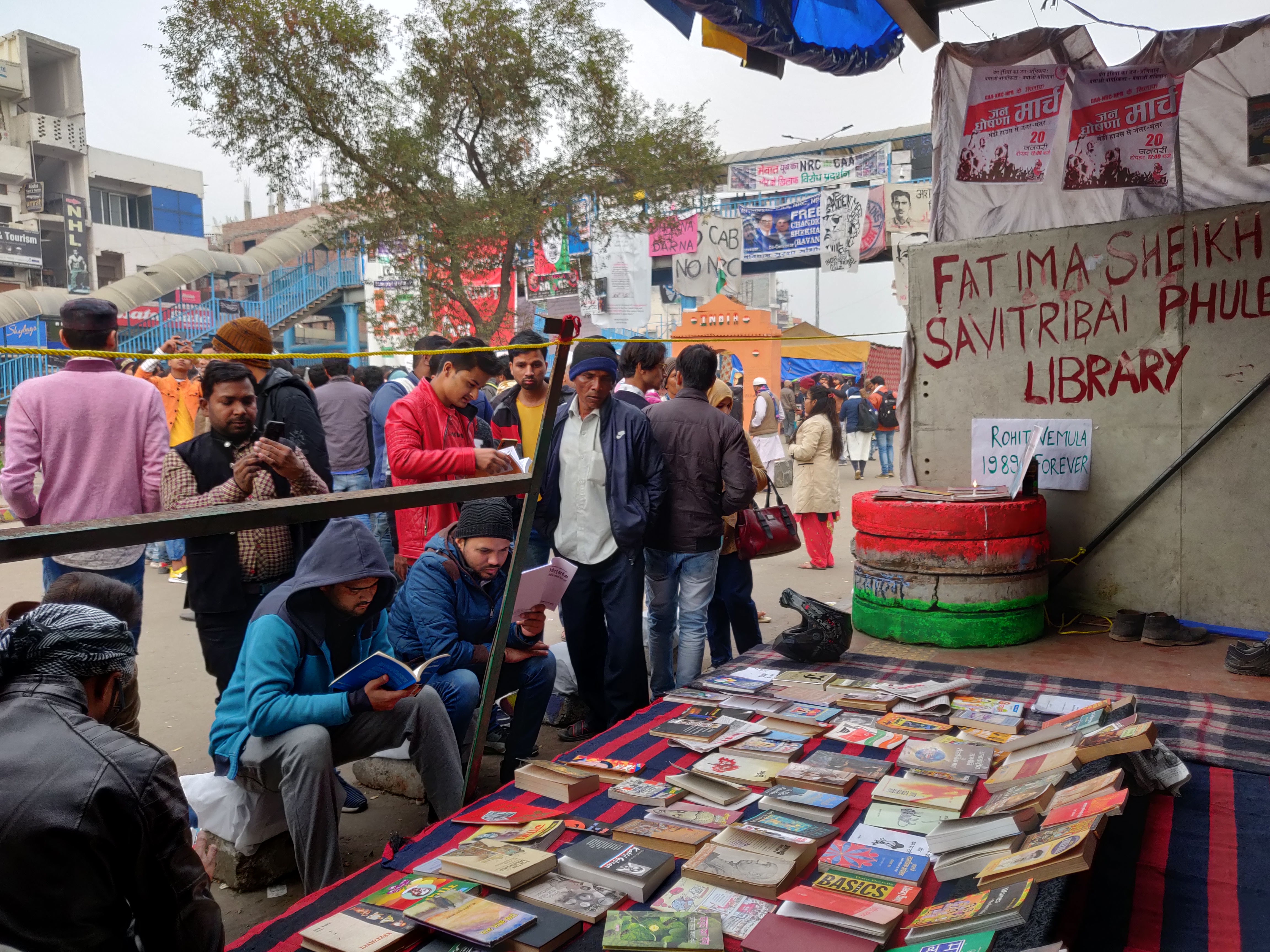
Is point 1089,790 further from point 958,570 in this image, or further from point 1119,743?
point 958,570

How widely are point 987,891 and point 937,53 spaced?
4.99 metres

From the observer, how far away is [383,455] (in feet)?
20.1

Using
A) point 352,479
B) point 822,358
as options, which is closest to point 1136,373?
point 352,479

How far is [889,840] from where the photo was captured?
232 centimetres

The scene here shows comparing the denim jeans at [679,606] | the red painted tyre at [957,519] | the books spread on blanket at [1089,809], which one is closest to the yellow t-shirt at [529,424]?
the denim jeans at [679,606]

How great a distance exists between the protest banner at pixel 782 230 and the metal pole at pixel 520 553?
26522 mm

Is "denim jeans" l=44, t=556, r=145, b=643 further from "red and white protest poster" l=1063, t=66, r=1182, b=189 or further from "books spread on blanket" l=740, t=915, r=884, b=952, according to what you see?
"red and white protest poster" l=1063, t=66, r=1182, b=189

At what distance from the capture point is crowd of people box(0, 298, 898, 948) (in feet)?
5.28

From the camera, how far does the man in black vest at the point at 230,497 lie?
3.30 meters

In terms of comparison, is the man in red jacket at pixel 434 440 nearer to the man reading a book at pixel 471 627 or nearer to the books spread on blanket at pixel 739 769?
the man reading a book at pixel 471 627

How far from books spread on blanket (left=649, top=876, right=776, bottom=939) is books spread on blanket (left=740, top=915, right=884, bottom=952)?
0.04 m

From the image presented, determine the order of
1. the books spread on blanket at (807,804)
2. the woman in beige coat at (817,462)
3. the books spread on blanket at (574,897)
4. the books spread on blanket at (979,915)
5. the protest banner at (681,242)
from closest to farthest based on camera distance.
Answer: the books spread on blanket at (979,915) < the books spread on blanket at (574,897) < the books spread on blanket at (807,804) < the woman in beige coat at (817,462) < the protest banner at (681,242)

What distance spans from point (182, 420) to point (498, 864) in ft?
23.0

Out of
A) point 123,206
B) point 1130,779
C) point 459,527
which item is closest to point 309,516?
point 459,527
